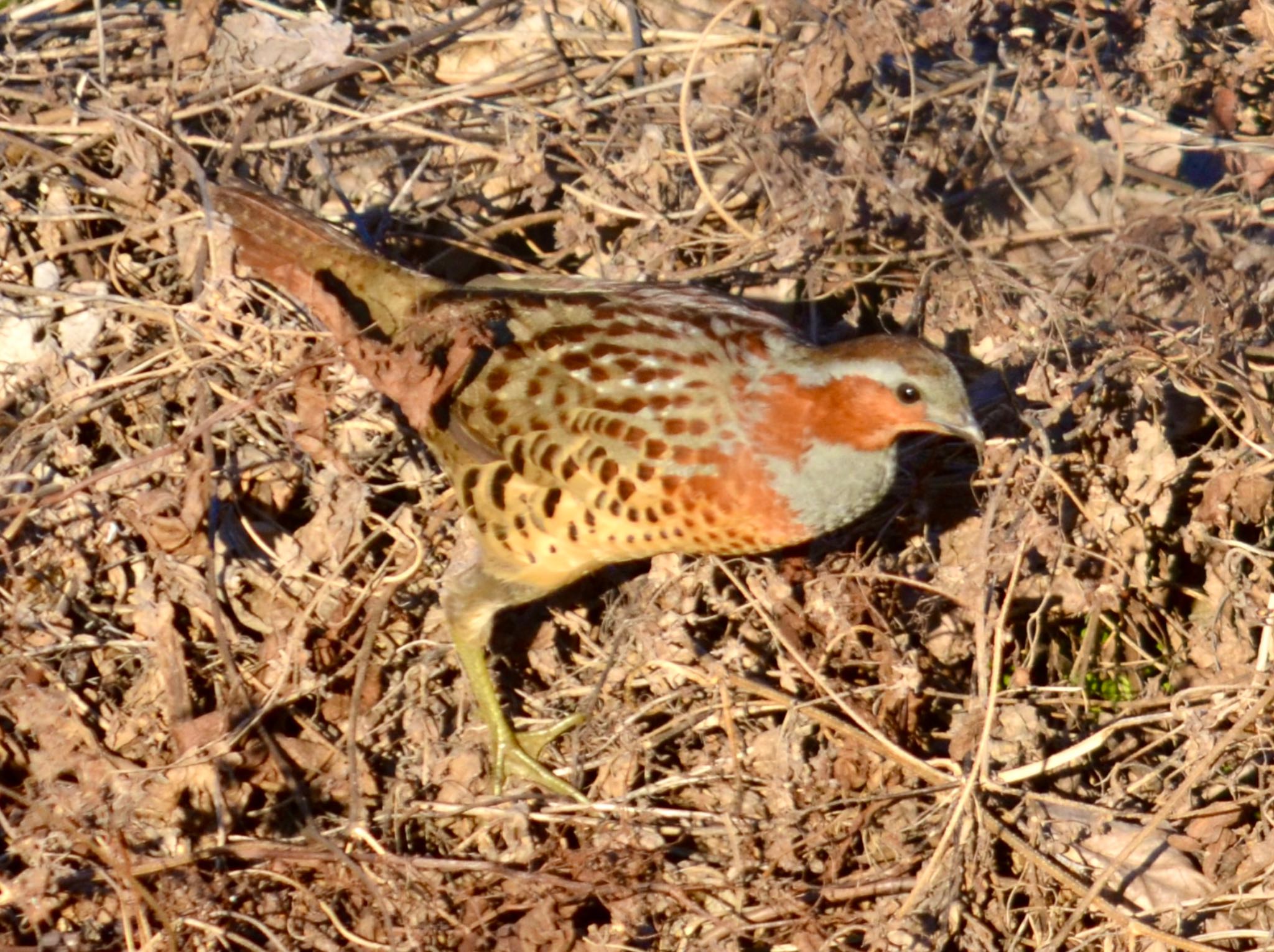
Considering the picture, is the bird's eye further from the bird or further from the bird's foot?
the bird's foot

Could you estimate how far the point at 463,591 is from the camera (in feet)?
15.2

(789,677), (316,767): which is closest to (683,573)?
(789,677)

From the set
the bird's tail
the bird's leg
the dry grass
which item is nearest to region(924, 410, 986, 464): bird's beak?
the dry grass

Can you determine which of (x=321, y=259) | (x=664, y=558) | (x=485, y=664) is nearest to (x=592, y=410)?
(x=664, y=558)

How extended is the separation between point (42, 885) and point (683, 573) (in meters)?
2.08

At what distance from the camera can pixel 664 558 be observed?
4.86 meters

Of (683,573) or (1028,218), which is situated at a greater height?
(1028,218)

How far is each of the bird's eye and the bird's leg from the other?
1296mm

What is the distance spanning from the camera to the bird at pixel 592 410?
428 centimetres

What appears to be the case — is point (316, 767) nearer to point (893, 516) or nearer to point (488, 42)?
point (893, 516)

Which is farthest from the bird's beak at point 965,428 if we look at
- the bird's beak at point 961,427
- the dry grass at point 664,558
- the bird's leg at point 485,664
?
the bird's leg at point 485,664

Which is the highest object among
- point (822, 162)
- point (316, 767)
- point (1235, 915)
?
point (822, 162)

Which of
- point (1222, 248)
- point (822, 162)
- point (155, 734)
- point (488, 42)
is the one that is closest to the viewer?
point (155, 734)

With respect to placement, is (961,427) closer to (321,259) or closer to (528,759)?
(528,759)
